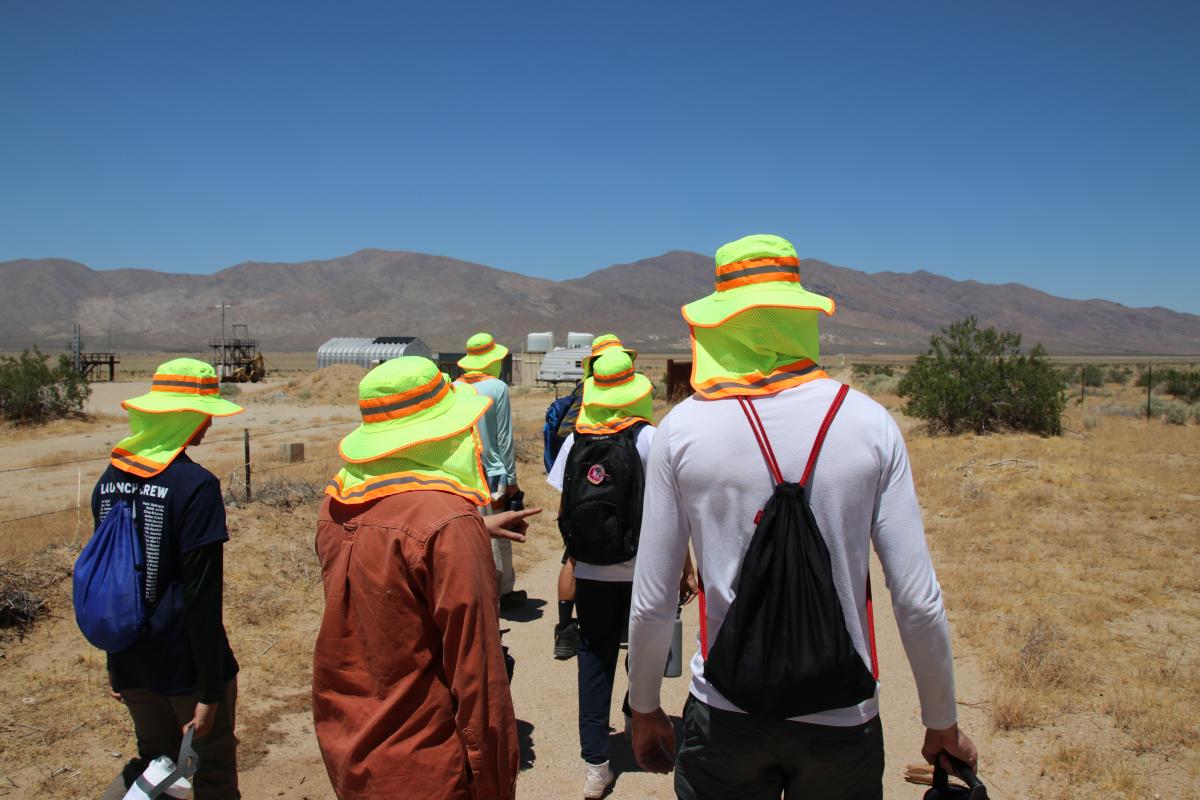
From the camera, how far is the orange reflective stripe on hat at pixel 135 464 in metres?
2.93

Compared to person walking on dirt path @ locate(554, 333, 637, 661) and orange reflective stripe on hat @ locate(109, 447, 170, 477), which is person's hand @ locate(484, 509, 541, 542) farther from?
person walking on dirt path @ locate(554, 333, 637, 661)

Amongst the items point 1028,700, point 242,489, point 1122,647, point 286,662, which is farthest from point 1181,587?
point 242,489

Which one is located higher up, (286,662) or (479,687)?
(479,687)

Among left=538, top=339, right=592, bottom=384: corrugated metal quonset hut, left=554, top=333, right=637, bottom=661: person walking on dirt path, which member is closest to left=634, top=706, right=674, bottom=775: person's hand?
left=554, top=333, right=637, bottom=661: person walking on dirt path

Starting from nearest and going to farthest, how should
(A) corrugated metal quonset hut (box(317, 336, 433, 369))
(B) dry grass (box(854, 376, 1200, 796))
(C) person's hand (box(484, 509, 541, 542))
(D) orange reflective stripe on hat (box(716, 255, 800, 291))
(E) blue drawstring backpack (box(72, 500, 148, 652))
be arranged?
1. (D) orange reflective stripe on hat (box(716, 255, 800, 291))
2. (C) person's hand (box(484, 509, 541, 542))
3. (E) blue drawstring backpack (box(72, 500, 148, 652))
4. (B) dry grass (box(854, 376, 1200, 796))
5. (A) corrugated metal quonset hut (box(317, 336, 433, 369))

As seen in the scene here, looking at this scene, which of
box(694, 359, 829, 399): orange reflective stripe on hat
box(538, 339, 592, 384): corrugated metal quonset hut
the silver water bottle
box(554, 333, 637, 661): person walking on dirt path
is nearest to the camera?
box(694, 359, 829, 399): orange reflective stripe on hat

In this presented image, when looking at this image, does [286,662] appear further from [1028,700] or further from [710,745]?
[1028,700]

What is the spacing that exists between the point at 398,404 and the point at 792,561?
3.66 ft

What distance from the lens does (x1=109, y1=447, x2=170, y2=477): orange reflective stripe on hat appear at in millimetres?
2932

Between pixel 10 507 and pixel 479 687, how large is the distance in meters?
A: 12.6

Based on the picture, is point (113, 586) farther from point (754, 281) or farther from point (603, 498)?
point (754, 281)

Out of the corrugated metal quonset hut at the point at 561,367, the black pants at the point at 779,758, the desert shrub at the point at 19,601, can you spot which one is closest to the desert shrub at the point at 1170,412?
the corrugated metal quonset hut at the point at 561,367

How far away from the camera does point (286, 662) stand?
5566mm

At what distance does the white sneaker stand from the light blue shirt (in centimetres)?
218
